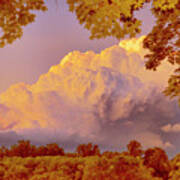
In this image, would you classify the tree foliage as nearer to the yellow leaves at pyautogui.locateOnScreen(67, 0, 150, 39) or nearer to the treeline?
the yellow leaves at pyautogui.locateOnScreen(67, 0, 150, 39)

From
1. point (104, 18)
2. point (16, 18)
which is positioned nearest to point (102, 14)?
point (104, 18)

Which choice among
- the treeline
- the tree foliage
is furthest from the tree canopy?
the treeline

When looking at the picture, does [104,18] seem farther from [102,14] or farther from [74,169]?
[74,169]

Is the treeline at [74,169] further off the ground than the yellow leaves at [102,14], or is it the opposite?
the yellow leaves at [102,14]

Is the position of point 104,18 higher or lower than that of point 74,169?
higher

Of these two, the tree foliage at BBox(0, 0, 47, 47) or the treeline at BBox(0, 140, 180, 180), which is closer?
the treeline at BBox(0, 140, 180, 180)

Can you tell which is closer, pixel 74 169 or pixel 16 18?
pixel 74 169

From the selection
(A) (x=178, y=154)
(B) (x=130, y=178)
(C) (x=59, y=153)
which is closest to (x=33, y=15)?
(C) (x=59, y=153)

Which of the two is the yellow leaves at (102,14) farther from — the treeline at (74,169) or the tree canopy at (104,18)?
the treeline at (74,169)

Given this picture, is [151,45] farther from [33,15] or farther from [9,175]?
[9,175]

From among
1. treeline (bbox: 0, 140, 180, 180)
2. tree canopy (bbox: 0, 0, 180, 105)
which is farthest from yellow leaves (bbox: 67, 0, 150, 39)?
treeline (bbox: 0, 140, 180, 180)

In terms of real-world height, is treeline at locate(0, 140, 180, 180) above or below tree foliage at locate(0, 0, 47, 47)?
below

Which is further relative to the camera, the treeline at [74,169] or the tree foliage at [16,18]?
the tree foliage at [16,18]

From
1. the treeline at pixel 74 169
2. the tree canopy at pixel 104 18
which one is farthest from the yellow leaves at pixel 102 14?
the treeline at pixel 74 169
